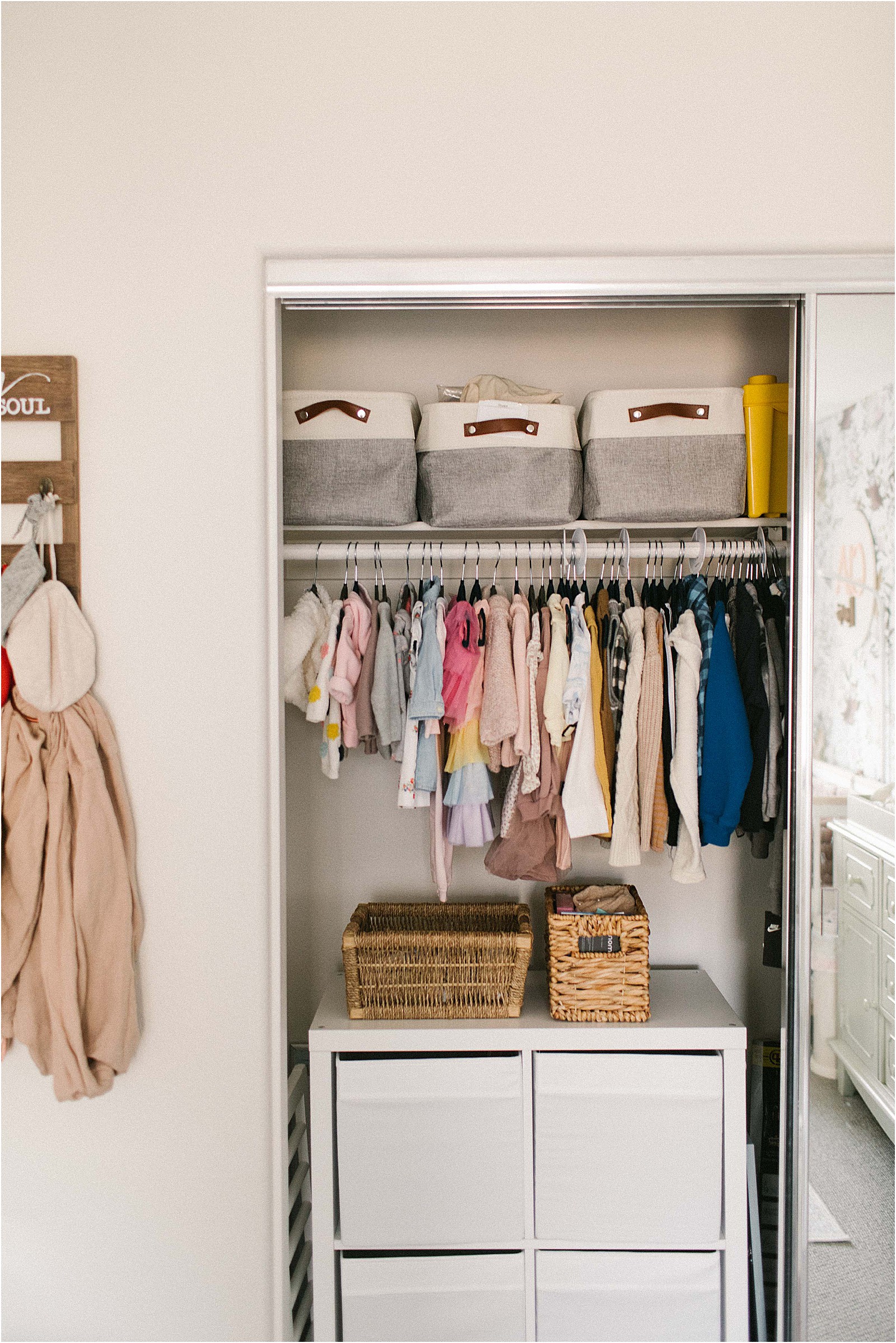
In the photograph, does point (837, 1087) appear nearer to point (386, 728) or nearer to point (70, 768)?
point (386, 728)

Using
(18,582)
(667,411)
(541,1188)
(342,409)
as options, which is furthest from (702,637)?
(18,582)

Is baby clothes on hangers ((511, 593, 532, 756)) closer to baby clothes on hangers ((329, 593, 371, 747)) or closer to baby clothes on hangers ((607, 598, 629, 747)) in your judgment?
baby clothes on hangers ((607, 598, 629, 747))

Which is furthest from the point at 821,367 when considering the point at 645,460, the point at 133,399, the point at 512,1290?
the point at 512,1290

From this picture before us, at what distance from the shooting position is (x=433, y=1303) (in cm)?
194

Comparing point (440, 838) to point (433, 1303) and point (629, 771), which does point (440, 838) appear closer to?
point (629, 771)

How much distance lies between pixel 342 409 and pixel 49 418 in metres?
0.63

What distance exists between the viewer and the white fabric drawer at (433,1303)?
1.94 meters

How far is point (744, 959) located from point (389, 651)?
1.30m

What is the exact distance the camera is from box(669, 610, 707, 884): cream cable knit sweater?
1.94 metres

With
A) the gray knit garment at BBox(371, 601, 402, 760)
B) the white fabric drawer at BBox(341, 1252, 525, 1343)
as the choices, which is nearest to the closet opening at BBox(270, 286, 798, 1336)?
the gray knit garment at BBox(371, 601, 402, 760)

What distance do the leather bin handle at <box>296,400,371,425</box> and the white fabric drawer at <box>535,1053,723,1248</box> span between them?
5.07 feet

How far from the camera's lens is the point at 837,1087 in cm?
180

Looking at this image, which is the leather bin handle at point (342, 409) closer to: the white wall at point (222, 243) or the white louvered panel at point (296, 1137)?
the white wall at point (222, 243)

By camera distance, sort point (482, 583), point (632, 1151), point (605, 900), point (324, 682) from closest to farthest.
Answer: point (632, 1151)
point (324, 682)
point (605, 900)
point (482, 583)
